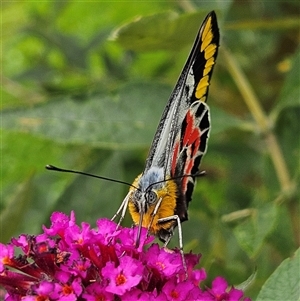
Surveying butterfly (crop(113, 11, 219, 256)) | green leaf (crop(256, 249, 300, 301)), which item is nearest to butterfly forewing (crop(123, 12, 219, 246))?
butterfly (crop(113, 11, 219, 256))

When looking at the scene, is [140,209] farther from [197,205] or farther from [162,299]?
[197,205]

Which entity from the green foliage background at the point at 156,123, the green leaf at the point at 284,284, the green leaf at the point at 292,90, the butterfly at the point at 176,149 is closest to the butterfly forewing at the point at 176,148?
the butterfly at the point at 176,149

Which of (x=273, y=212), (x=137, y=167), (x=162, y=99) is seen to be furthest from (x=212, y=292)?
(x=137, y=167)

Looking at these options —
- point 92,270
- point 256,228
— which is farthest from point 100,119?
point 92,270

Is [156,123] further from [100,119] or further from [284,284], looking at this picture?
[284,284]

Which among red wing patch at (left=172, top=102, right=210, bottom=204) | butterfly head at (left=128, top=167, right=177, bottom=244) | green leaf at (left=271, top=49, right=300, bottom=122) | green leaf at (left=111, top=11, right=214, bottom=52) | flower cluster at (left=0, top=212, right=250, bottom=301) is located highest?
green leaf at (left=111, top=11, right=214, bottom=52)

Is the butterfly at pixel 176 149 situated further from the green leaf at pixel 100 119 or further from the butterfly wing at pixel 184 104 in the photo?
the green leaf at pixel 100 119

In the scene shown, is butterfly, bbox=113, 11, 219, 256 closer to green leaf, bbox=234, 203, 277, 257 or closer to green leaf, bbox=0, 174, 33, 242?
green leaf, bbox=234, 203, 277, 257
